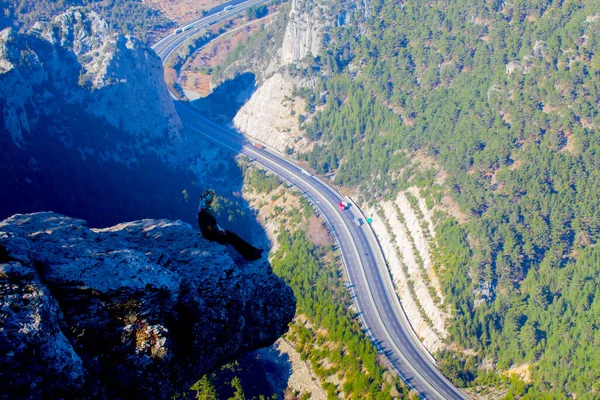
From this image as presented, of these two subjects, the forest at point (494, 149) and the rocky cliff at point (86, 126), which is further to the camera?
the rocky cliff at point (86, 126)

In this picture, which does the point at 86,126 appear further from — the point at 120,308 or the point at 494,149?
the point at 120,308

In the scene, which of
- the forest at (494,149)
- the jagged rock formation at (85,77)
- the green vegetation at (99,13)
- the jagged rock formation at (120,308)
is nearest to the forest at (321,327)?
the forest at (494,149)

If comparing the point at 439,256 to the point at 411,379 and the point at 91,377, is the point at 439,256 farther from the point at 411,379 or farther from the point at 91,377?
the point at 91,377

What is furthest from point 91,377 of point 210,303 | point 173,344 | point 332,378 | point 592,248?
point 592,248

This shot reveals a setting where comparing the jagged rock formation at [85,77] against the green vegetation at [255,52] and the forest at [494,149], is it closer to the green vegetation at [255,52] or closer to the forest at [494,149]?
the green vegetation at [255,52]

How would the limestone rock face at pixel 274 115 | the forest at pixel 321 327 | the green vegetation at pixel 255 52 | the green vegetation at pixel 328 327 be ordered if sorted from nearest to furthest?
1. the forest at pixel 321 327
2. the green vegetation at pixel 328 327
3. the limestone rock face at pixel 274 115
4. the green vegetation at pixel 255 52

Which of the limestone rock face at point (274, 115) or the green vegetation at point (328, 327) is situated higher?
the limestone rock face at point (274, 115)
